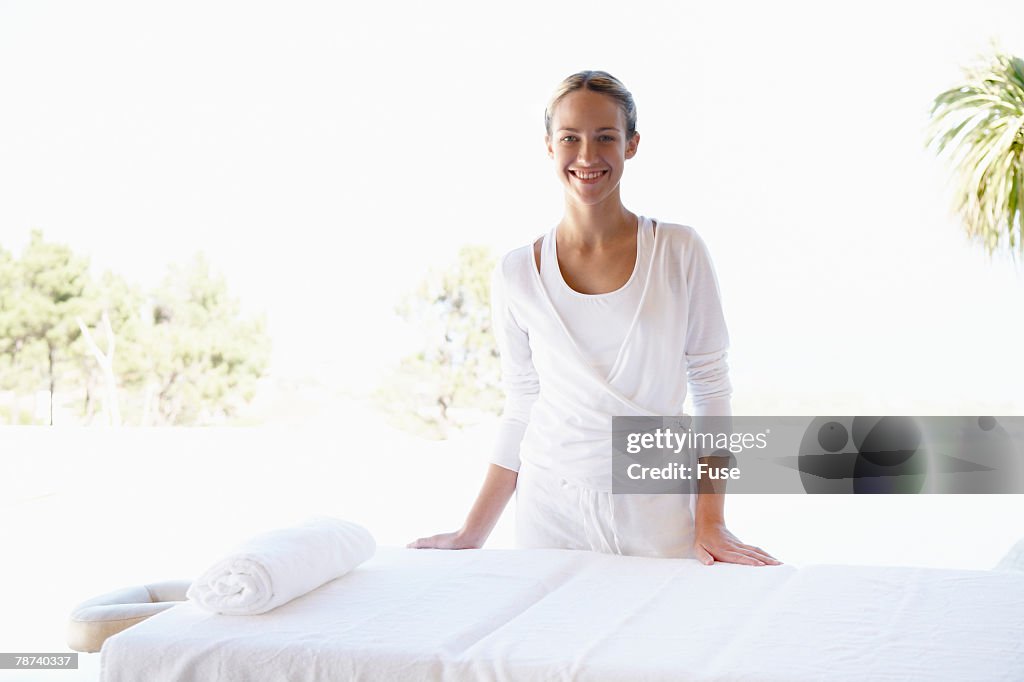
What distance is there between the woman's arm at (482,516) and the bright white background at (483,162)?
6969 millimetres

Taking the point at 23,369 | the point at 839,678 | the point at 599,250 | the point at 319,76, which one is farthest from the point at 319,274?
the point at 839,678

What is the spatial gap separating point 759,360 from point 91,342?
7296 millimetres

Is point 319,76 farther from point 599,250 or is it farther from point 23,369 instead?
point 599,250

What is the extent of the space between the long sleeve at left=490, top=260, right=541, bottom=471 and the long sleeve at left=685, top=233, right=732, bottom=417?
0.29m

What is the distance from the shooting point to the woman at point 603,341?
1.66 m

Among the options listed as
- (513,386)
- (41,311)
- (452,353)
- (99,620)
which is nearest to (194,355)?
(41,311)

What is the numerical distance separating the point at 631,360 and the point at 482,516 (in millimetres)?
386

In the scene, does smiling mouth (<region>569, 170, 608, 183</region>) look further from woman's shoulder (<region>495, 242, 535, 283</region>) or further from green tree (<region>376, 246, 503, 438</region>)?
green tree (<region>376, 246, 503, 438</region>)

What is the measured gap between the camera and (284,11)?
Answer: 10344 mm

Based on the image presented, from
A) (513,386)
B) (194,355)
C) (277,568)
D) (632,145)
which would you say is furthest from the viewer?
(194,355)

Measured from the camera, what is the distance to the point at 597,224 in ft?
5.65

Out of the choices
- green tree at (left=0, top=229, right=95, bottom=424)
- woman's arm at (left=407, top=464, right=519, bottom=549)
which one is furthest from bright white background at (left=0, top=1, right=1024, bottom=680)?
woman's arm at (left=407, top=464, right=519, bottom=549)

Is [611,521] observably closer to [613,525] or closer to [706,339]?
[613,525]

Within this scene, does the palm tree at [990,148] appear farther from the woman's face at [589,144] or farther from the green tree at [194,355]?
the green tree at [194,355]
